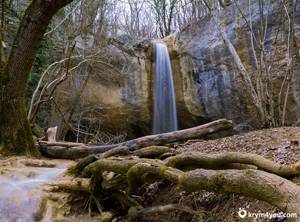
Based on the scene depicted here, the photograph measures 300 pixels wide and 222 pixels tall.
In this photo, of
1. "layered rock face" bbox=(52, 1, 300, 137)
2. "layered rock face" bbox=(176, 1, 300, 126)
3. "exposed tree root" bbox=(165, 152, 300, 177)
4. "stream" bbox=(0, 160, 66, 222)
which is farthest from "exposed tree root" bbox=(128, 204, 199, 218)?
"layered rock face" bbox=(176, 1, 300, 126)

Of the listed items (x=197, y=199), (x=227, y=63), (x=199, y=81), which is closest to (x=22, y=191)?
(x=197, y=199)

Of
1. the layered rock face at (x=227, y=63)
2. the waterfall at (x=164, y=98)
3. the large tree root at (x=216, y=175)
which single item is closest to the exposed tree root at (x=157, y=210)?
the large tree root at (x=216, y=175)

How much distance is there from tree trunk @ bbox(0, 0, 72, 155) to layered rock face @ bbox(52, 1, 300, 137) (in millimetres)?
4816

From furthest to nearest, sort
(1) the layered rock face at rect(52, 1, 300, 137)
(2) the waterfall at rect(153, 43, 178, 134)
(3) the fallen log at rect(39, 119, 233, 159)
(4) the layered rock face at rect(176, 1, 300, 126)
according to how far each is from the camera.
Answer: (2) the waterfall at rect(153, 43, 178, 134) → (1) the layered rock face at rect(52, 1, 300, 137) → (4) the layered rock face at rect(176, 1, 300, 126) → (3) the fallen log at rect(39, 119, 233, 159)

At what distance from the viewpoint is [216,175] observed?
236 centimetres

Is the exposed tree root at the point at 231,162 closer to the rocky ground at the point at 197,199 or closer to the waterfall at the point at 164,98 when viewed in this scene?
the rocky ground at the point at 197,199

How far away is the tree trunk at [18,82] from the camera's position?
5895 mm

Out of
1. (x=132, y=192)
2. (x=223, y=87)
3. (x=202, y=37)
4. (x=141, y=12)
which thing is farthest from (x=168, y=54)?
(x=132, y=192)

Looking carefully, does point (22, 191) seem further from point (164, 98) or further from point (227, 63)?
point (164, 98)

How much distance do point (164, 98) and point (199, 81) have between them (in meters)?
1.53

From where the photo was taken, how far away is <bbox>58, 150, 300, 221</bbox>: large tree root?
1.94m

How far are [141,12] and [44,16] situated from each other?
13.8 m

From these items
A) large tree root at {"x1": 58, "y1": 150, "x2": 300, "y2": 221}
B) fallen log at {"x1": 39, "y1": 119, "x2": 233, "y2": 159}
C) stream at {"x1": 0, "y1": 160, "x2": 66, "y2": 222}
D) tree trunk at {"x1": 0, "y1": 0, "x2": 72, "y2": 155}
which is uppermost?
tree trunk at {"x1": 0, "y1": 0, "x2": 72, "y2": 155}

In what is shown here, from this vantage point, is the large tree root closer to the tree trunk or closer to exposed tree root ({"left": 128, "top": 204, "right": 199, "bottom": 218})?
exposed tree root ({"left": 128, "top": 204, "right": 199, "bottom": 218})
